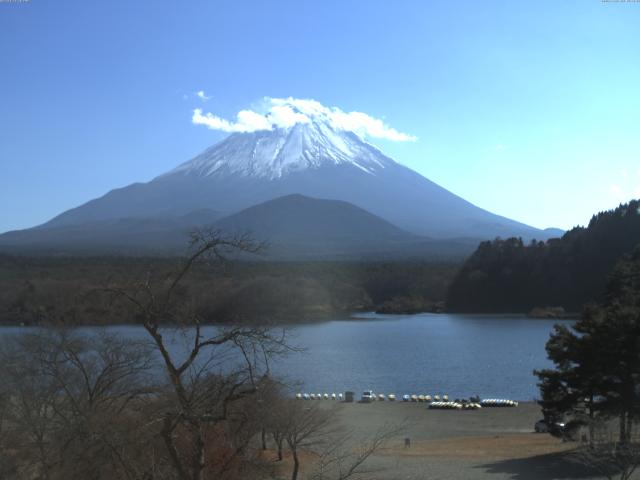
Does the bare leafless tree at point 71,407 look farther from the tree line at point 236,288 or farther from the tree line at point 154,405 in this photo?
the tree line at point 236,288

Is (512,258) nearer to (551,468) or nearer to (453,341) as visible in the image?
(453,341)

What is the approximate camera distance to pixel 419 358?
33.1m

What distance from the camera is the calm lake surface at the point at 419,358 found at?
2534cm

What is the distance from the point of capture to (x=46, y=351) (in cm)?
879

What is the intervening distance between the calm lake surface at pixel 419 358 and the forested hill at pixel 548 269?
7645 millimetres

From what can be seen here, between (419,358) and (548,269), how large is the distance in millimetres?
30194

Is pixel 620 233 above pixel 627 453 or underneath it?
above

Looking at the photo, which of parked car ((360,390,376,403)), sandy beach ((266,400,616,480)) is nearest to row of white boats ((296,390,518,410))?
parked car ((360,390,376,403))

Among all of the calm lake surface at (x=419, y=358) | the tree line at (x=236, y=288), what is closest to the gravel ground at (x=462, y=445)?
the calm lake surface at (x=419, y=358)

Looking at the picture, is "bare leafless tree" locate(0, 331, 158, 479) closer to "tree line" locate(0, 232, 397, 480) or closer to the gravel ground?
"tree line" locate(0, 232, 397, 480)

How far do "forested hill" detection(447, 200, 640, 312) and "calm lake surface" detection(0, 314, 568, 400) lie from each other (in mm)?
7645

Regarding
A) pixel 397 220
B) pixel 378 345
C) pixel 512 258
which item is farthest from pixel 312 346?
pixel 397 220

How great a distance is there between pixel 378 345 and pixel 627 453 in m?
29.5

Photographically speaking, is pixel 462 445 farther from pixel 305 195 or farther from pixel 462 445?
pixel 305 195
